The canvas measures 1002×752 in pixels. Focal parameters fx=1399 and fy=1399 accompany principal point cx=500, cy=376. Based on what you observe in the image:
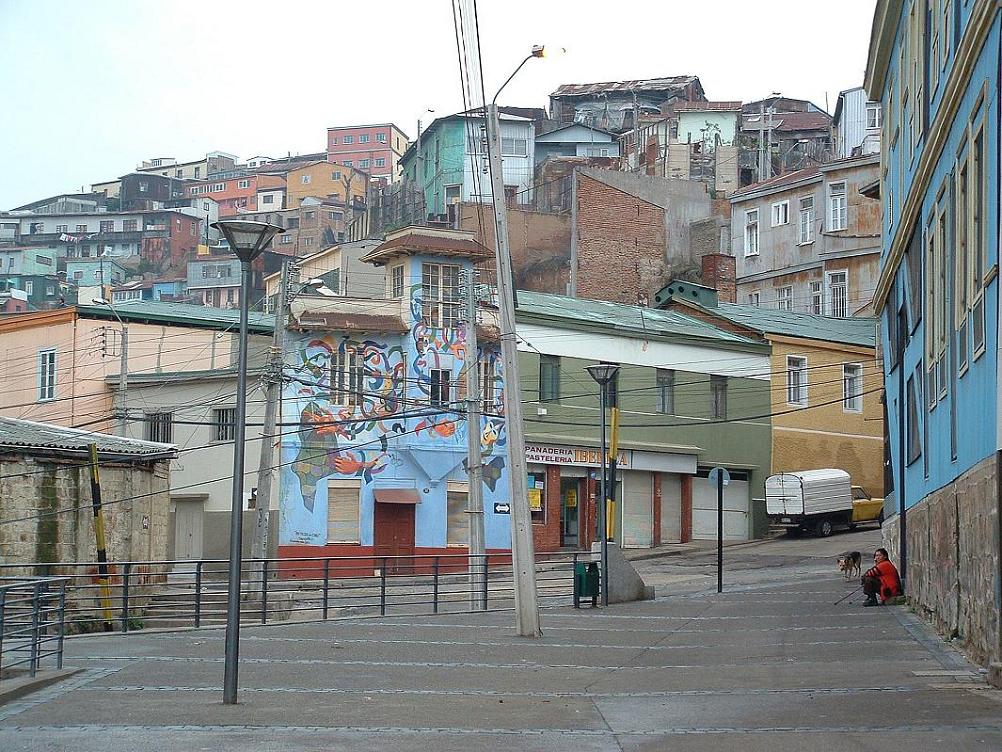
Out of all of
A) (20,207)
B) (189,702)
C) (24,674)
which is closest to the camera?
(189,702)

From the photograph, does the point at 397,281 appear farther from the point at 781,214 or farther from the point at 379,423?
the point at 781,214

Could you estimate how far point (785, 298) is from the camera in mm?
63062

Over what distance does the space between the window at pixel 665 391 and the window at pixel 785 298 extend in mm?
15008

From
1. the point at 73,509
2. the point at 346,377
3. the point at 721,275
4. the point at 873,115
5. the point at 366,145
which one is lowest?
the point at 73,509

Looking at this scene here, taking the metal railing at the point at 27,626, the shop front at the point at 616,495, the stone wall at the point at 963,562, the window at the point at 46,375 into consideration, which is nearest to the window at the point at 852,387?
the shop front at the point at 616,495

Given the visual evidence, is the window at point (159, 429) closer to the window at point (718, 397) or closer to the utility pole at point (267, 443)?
the utility pole at point (267, 443)

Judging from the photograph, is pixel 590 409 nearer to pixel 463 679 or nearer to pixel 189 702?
pixel 463 679

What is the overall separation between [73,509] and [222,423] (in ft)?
48.5

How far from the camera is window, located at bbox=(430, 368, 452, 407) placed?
45625 millimetres

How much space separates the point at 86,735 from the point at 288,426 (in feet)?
110

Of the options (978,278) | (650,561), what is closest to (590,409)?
(650,561)

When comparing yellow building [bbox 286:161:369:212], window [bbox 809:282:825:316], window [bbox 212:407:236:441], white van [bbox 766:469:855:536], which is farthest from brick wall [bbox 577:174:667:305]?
yellow building [bbox 286:161:369:212]

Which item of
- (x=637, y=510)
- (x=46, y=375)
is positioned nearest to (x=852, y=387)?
(x=637, y=510)

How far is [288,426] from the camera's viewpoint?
43938 millimetres
